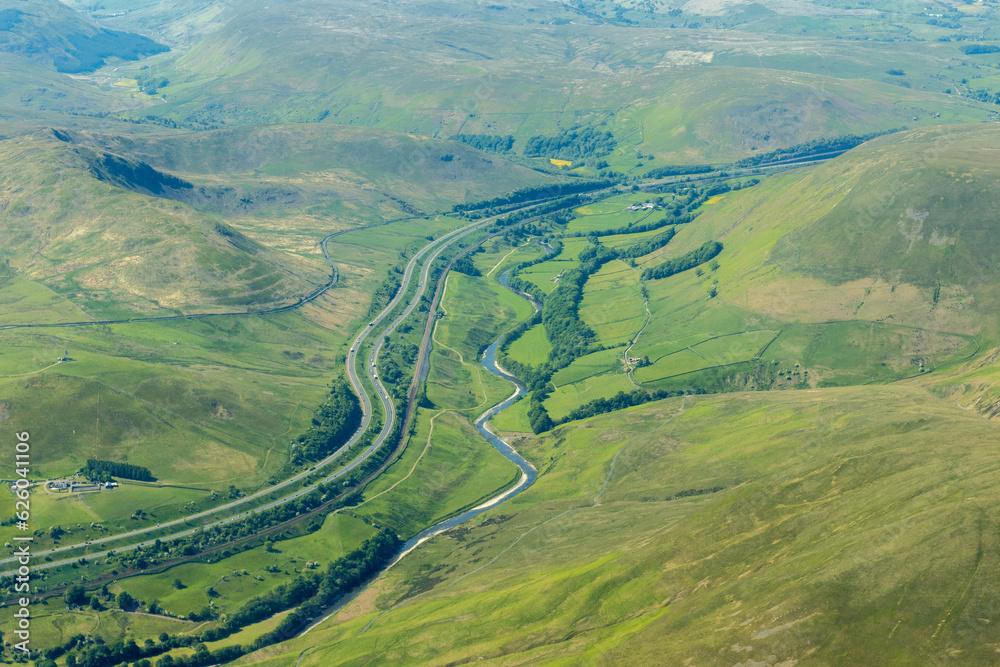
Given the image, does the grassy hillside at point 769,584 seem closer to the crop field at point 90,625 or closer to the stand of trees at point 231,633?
the stand of trees at point 231,633

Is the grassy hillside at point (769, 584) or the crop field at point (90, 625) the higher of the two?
the grassy hillside at point (769, 584)

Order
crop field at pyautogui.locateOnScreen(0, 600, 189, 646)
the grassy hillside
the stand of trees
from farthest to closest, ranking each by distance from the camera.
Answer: crop field at pyautogui.locateOnScreen(0, 600, 189, 646) → the stand of trees → the grassy hillside

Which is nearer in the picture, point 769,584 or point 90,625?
point 769,584

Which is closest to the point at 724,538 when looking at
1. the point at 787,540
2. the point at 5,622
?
the point at 787,540

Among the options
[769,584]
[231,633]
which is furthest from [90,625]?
[769,584]

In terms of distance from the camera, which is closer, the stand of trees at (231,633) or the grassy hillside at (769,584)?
the grassy hillside at (769,584)

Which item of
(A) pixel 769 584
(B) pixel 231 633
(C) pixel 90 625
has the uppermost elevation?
(A) pixel 769 584

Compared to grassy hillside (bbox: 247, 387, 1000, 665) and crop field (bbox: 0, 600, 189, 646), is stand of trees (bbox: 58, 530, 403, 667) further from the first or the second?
grassy hillside (bbox: 247, 387, 1000, 665)

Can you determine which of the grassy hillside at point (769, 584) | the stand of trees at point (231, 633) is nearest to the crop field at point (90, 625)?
the stand of trees at point (231, 633)

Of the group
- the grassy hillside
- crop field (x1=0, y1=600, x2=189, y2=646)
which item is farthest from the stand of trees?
the grassy hillside

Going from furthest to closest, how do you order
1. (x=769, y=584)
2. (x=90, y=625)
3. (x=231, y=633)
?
(x=231, y=633) < (x=90, y=625) < (x=769, y=584)

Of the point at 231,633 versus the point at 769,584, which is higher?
the point at 769,584

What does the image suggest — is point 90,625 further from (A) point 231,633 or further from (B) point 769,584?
(B) point 769,584
